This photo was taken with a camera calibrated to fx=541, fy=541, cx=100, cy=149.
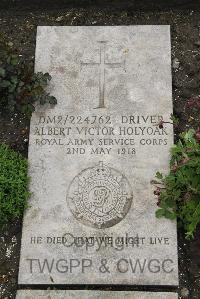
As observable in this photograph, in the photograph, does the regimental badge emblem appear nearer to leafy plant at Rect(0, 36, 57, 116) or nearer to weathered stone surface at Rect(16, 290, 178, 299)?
weathered stone surface at Rect(16, 290, 178, 299)

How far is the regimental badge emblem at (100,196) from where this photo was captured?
4.17m

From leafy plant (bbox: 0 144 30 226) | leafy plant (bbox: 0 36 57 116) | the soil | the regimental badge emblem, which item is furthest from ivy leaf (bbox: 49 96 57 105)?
the regimental badge emblem

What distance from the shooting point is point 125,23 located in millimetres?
5059

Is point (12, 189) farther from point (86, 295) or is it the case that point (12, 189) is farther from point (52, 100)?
point (86, 295)

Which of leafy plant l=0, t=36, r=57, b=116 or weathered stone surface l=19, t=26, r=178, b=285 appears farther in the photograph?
leafy plant l=0, t=36, r=57, b=116

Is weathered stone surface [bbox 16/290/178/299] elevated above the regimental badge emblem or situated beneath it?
situated beneath

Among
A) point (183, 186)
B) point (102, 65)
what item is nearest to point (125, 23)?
point (102, 65)

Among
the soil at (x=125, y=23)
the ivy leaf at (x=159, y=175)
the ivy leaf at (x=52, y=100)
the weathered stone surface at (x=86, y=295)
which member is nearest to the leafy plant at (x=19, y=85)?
the ivy leaf at (x=52, y=100)

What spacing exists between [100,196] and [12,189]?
0.69 m

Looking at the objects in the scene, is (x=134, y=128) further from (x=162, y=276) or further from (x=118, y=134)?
(x=162, y=276)

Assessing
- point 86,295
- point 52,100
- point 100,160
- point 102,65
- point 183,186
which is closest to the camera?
point 86,295

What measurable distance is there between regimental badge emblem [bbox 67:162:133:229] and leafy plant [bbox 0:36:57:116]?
72cm

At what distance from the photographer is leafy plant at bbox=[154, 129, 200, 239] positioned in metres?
3.86

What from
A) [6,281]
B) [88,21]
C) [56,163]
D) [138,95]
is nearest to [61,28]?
[88,21]
